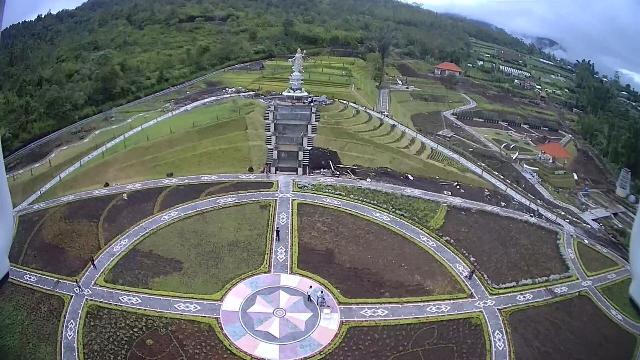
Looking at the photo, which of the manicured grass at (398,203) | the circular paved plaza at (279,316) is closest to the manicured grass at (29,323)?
the circular paved plaza at (279,316)

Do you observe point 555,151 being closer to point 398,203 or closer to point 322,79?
point 398,203

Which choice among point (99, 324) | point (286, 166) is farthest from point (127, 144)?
point (99, 324)

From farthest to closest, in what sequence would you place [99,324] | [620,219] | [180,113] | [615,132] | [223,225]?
[615,132], [180,113], [620,219], [223,225], [99,324]

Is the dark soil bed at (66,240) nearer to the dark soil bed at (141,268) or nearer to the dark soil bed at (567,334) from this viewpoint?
the dark soil bed at (141,268)

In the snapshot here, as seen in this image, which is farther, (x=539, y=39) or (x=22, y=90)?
(x=539, y=39)

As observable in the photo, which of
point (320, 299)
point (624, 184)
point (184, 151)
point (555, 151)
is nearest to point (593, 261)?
point (624, 184)

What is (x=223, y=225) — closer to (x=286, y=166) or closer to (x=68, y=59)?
(x=286, y=166)
